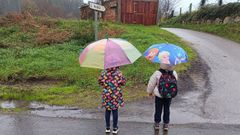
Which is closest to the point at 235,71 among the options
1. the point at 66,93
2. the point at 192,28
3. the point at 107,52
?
the point at 66,93

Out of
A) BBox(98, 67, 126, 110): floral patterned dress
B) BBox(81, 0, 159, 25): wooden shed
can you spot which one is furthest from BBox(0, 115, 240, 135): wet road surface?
BBox(81, 0, 159, 25): wooden shed

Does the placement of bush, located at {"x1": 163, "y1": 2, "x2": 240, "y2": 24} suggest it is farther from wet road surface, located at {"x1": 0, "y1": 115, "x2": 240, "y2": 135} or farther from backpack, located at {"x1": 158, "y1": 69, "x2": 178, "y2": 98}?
backpack, located at {"x1": 158, "y1": 69, "x2": 178, "y2": 98}

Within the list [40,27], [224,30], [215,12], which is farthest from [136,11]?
[40,27]

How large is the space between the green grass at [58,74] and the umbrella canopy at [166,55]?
8.12ft

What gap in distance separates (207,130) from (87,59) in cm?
262

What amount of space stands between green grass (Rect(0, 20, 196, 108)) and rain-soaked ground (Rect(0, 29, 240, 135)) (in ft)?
1.74

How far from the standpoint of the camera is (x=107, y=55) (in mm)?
4941

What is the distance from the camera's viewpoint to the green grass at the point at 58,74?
25.2 ft

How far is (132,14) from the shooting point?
21703 mm

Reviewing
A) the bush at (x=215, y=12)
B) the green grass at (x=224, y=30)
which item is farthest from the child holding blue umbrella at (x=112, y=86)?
the bush at (x=215, y=12)

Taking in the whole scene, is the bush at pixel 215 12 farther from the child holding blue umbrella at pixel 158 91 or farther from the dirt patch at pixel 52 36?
the child holding blue umbrella at pixel 158 91

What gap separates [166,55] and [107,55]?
3.15 ft

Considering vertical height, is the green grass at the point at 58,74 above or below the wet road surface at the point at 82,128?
above

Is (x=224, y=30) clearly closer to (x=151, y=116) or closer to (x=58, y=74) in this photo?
(x=58, y=74)
